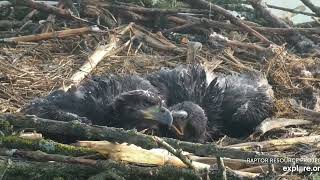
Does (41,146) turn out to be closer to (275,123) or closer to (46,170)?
(46,170)

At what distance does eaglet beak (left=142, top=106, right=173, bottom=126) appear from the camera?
4.70 meters

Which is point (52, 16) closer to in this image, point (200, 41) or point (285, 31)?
point (200, 41)

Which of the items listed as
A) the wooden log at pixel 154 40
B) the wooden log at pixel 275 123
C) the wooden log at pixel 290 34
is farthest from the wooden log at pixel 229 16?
the wooden log at pixel 275 123

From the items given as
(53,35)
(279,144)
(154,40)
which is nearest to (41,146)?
(279,144)

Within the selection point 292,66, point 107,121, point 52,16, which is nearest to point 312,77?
point 292,66

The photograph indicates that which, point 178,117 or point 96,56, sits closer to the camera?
point 178,117

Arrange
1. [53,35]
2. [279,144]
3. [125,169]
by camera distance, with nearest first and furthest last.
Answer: [125,169], [279,144], [53,35]

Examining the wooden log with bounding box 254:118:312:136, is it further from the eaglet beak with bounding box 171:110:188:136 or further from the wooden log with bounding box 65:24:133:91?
the wooden log with bounding box 65:24:133:91

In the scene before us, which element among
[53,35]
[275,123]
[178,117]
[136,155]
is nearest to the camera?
[136,155]

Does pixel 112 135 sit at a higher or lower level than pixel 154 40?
higher

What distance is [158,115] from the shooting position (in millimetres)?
4754

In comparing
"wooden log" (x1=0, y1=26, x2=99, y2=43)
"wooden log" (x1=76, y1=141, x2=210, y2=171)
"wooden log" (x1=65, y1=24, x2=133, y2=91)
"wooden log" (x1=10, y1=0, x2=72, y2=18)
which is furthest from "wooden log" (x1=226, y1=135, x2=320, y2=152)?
"wooden log" (x1=10, y1=0, x2=72, y2=18)

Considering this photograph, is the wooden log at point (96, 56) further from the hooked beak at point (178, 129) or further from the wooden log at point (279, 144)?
the wooden log at point (279, 144)

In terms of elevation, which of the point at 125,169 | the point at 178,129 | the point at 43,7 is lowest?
the point at 178,129
